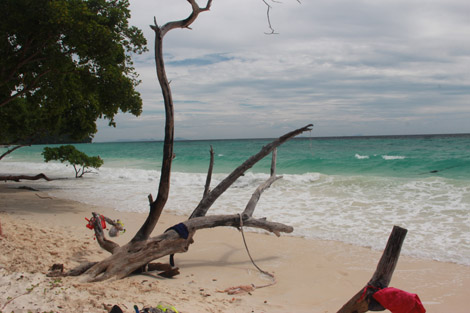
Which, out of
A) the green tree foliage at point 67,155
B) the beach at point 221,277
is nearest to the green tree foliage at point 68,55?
the beach at point 221,277

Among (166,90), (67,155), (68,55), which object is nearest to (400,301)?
(166,90)

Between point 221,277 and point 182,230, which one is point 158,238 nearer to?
point 182,230

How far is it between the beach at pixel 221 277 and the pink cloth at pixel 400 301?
5.40ft

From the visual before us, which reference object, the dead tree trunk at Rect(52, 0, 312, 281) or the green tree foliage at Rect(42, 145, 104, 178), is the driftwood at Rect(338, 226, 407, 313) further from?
the green tree foliage at Rect(42, 145, 104, 178)

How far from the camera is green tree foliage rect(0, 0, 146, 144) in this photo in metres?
6.83

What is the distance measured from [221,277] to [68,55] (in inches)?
222

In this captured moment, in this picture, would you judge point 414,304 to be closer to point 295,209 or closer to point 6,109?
point 295,209

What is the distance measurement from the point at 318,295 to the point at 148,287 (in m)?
2.15

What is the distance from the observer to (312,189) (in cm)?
1343

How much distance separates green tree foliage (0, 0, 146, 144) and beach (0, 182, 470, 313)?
3084 mm

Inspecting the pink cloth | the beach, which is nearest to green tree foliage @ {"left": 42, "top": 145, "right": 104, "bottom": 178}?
the beach

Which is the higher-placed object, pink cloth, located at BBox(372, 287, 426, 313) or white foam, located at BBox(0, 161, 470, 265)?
pink cloth, located at BBox(372, 287, 426, 313)

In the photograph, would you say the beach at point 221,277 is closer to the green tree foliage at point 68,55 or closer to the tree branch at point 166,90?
the tree branch at point 166,90

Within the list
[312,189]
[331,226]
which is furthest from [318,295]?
[312,189]
